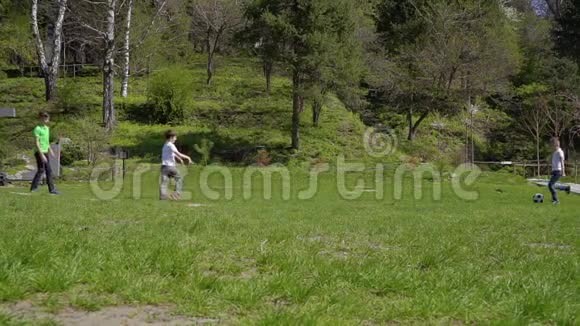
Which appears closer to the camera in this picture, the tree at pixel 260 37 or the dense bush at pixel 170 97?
the tree at pixel 260 37

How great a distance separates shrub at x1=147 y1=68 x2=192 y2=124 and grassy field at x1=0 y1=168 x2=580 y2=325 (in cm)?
2390

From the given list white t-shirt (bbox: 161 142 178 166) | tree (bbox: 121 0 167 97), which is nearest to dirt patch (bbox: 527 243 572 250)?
white t-shirt (bbox: 161 142 178 166)

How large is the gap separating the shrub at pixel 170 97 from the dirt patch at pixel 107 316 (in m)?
28.2

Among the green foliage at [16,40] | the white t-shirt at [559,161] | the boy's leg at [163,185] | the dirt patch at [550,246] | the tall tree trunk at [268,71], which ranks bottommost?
the dirt patch at [550,246]

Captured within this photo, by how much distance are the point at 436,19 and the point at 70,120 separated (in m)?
24.2

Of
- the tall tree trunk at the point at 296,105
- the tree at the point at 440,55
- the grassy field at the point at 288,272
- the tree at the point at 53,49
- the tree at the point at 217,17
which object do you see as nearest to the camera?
the grassy field at the point at 288,272

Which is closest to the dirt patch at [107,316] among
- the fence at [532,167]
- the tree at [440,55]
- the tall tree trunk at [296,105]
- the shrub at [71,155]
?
the shrub at [71,155]

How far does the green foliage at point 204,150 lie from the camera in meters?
25.8

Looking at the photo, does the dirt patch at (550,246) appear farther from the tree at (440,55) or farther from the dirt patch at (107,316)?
the tree at (440,55)

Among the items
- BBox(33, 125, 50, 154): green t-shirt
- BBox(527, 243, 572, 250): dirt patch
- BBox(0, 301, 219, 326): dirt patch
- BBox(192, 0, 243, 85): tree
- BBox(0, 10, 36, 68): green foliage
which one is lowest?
BBox(527, 243, 572, 250): dirt patch

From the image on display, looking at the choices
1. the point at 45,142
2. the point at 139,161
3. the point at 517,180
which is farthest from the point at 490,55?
the point at 45,142

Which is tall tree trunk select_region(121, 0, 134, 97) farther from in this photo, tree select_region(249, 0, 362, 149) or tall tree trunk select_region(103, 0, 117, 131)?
tree select_region(249, 0, 362, 149)

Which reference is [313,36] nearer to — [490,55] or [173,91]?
[173,91]

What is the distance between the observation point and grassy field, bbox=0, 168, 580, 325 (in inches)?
136
